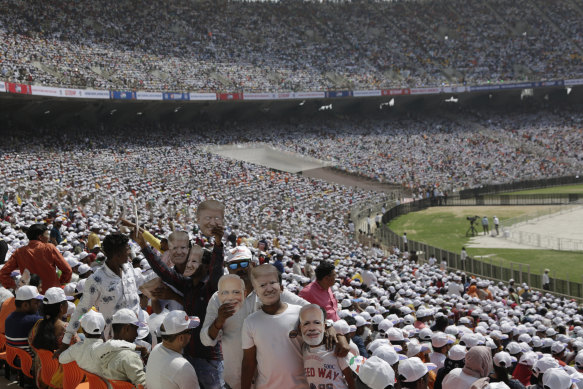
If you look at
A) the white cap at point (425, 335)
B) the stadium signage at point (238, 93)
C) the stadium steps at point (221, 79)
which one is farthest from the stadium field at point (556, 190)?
the white cap at point (425, 335)

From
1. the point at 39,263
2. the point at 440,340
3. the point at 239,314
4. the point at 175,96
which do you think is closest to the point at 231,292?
the point at 239,314

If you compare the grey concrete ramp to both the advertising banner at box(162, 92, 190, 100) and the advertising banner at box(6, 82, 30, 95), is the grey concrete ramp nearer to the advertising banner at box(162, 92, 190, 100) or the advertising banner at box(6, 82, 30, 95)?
the advertising banner at box(162, 92, 190, 100)

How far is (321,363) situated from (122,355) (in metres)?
1.63

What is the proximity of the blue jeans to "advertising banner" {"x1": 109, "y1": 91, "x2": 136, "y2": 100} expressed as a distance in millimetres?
41877

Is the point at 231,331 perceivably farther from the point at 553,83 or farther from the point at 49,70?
the point at 553,83

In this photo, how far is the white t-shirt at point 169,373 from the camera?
470 centimetres

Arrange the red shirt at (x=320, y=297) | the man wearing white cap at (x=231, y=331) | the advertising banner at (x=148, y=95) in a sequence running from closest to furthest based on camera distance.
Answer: the man wearing white cap at (x=231, y=331) → the red shirt at (x=320, y=297) → the advertising banner at (x=148, y=95)

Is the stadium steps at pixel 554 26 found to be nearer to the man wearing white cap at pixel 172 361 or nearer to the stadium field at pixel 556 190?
the stadium field at pixel 556 190

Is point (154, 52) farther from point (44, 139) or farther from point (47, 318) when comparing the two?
point (47, 318)

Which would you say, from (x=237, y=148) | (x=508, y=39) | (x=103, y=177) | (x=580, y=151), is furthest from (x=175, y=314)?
(x=508, y=39)

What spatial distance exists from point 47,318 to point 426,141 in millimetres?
52243

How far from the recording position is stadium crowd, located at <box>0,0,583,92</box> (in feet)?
152

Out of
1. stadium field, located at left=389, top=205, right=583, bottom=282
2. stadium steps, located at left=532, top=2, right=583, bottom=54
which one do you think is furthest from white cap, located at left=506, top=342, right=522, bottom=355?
stadium steps, located at left=532, top=2, right=583, bottom=54

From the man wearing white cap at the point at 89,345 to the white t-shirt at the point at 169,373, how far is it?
2.54 ft
